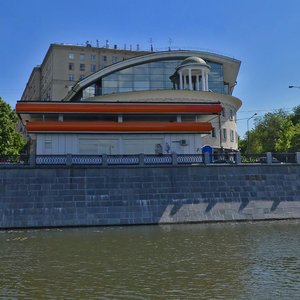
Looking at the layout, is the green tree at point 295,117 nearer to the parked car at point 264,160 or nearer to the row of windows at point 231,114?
the row of windows at point 231,114

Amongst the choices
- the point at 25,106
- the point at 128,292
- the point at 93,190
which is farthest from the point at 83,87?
the point at 128,292

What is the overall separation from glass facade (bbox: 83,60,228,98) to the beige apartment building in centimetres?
2870

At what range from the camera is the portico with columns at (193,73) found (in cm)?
4100

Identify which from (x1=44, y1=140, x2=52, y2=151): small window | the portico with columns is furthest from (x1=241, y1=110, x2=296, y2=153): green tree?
(x1=44, y1=140, x2=52, y2=151): small window

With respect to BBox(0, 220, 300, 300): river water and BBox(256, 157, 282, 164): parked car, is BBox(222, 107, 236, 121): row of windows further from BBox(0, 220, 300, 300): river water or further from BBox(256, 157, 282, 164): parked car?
BBox(0, 220, 300, 300): river water

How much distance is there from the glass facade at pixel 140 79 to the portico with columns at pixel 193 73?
4.84 feet

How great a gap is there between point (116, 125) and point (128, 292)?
18.6 meters

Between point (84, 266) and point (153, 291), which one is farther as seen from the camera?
point (84, 266)

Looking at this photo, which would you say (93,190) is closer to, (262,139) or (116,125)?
(116,125)

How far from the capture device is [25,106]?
25.9m

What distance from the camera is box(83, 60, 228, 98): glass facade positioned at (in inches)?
1678

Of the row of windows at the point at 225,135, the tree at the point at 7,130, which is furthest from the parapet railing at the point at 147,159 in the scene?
the row of windows at the point at 225,135

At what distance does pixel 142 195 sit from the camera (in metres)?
22.1

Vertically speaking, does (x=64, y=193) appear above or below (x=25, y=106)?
below
